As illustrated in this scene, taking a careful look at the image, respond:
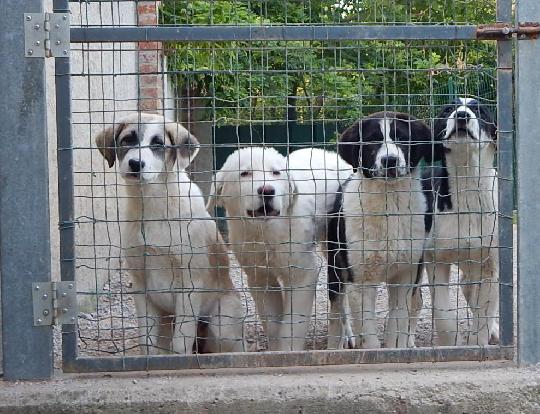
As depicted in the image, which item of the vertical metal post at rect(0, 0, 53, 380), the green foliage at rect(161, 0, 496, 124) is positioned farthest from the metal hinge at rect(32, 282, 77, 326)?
the green foliage at rect(161, 0, 496, 124)

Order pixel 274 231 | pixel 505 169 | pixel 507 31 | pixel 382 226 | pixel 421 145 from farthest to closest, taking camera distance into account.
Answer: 1. pixel 274 231
2. pixel 382 226
3. pixel 421 145
4. pixel 505 169
5. pixel 507 31

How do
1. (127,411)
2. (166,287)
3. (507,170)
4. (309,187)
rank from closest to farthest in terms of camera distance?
(127,411), (507,170), (166,287), (309,187)

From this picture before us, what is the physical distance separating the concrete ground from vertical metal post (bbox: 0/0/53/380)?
0.85 feet

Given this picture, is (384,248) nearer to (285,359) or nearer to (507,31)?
(285,359)

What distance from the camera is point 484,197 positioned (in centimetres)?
525

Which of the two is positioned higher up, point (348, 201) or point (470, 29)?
point (470, 29)

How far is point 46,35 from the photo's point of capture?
12.2ft

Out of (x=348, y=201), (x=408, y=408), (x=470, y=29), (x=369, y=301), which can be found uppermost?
(x=470, y=29)

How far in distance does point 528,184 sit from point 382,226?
1.34 meters

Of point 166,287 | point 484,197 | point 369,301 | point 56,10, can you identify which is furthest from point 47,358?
point 484,197

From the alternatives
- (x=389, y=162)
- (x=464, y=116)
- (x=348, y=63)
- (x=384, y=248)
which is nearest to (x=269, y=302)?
(x=384, y=248)

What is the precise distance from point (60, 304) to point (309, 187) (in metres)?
2.18

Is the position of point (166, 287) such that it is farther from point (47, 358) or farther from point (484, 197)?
point (484, 197)

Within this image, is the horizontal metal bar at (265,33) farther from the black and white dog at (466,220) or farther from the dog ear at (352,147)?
the dog ear at (352,147)
